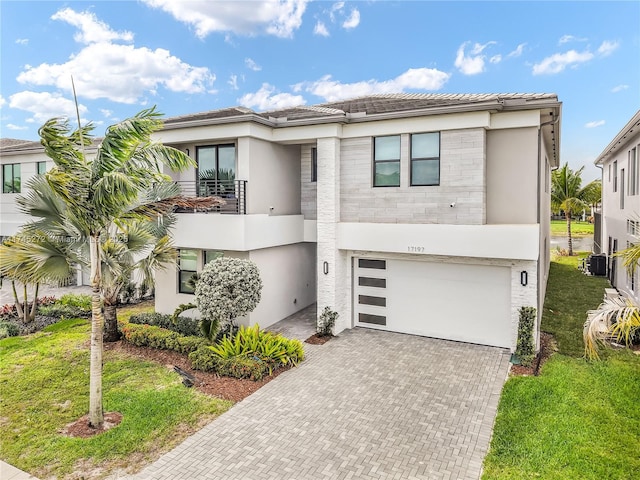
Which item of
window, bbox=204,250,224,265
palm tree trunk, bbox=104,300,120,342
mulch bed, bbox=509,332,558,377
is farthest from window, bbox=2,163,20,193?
mulch bed, bbox=509,332,558,377

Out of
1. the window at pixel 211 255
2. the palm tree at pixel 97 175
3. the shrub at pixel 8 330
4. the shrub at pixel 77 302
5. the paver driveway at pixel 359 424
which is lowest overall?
the paver driveway at pixel 359 424

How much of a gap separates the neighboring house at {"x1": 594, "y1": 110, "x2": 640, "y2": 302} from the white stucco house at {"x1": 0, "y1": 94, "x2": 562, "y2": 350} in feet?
10.7

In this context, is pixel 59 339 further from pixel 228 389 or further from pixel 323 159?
pixel 323 159

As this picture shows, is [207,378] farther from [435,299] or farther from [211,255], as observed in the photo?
[435,299]

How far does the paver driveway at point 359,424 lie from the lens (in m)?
6.36

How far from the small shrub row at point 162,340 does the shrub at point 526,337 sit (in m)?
8.13

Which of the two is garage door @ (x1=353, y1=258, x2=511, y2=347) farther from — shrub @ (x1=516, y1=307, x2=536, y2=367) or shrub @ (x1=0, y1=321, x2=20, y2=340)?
shrub @ (x1=0, y1=321, x2=20, y2=340)

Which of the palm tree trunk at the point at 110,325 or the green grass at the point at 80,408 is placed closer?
the green grass at the point at 80,408

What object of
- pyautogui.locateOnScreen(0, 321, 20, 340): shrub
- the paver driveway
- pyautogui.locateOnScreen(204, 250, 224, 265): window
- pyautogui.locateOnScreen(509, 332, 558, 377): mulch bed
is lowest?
the paver driveway

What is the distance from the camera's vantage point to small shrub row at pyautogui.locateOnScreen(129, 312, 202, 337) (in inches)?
497

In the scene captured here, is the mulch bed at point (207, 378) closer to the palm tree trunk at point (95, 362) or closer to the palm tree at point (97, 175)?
the palm tree trunk at point (95, 362)

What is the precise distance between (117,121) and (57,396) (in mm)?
5969

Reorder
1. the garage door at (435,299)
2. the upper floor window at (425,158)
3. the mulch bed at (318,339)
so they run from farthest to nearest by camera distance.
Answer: the mulch bed at (318,339)
the upper floor window at (425,158)
the garage door at (435,299)

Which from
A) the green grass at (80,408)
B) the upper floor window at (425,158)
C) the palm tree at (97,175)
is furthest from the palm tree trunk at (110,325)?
the upper floor window at (425,158)
